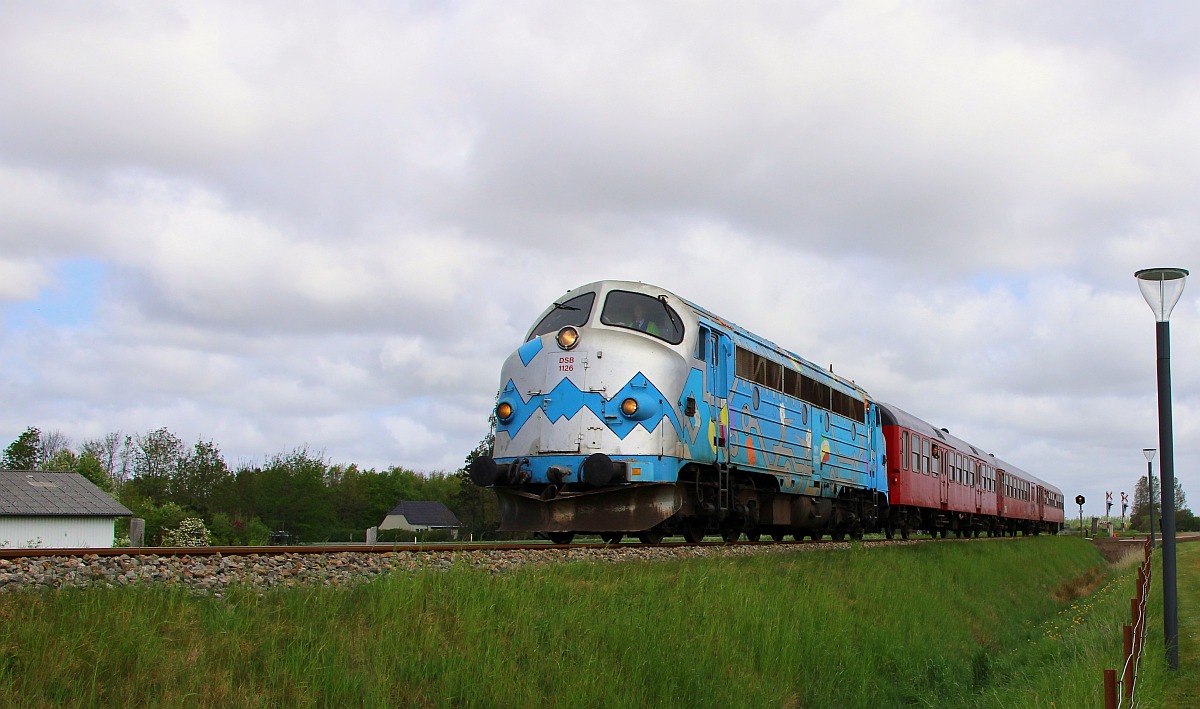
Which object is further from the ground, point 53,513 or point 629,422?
point 629,422

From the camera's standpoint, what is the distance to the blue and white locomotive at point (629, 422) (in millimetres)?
14258

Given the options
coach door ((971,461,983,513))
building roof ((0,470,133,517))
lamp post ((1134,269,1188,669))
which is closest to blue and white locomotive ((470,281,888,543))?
lamp post ((1134,269,1188,669))

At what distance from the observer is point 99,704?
17.0ft

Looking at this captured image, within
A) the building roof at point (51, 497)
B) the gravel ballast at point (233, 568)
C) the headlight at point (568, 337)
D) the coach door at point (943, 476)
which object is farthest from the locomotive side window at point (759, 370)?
the building roof at point (51, 497)

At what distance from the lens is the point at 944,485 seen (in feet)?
114

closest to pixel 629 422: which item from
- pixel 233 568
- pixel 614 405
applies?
pixel 614 405

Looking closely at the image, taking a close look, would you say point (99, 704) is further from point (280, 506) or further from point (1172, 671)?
point (280, 506)

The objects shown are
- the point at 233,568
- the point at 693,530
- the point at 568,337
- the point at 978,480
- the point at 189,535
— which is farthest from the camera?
the point at 189,535

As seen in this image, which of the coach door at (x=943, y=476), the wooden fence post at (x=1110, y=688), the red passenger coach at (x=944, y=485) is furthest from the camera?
the coach door at (x=943, y=476)

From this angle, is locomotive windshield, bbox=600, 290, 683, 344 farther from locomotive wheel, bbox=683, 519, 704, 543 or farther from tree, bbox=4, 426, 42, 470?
tree, bbox=4, 426, 42, 470

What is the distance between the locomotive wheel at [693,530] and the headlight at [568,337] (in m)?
3.69

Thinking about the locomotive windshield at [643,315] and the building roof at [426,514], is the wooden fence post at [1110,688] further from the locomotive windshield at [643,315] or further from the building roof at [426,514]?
the building roof at [426,514]

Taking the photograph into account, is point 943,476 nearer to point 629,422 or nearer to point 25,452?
point 629,422

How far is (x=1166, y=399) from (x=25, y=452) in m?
104
